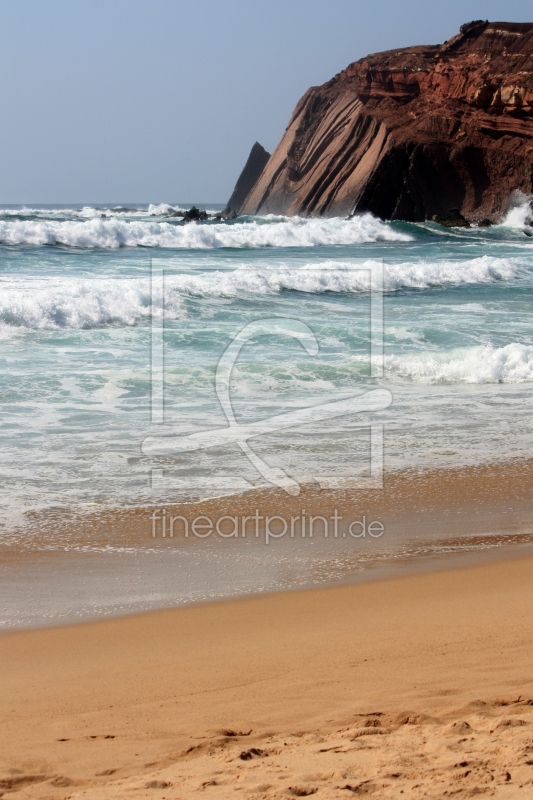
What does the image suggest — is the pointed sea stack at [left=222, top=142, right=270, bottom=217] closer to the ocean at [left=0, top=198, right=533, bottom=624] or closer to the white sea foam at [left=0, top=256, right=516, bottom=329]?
the white sea foam at [left=0, top=256, right=516, bottom=329]

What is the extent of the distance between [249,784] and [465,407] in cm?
616

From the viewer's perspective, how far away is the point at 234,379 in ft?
29.8

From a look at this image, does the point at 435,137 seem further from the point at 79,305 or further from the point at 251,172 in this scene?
the point at 79,305

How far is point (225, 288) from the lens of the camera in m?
15.2

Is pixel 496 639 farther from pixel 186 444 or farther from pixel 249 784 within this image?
pixel 186 444

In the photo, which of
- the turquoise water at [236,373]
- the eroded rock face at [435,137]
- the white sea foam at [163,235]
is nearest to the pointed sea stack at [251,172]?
the eroded rock face at [435,137]

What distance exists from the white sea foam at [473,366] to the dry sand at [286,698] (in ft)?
18.6

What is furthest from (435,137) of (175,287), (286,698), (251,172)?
(286,698)

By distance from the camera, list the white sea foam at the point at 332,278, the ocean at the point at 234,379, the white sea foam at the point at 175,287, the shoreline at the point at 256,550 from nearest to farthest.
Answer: the shoreline at the point at 256,550
the ocean at the point at 234,379
the white sea foam at the point at 175,287
the white sea foam at the point at 332,278

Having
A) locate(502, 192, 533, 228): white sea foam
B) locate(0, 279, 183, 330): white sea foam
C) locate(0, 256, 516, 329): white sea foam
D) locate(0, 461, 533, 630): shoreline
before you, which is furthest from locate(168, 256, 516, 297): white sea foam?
locate(502, 192, 533, 228): white sea foam

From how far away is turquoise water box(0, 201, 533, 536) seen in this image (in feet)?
19.6

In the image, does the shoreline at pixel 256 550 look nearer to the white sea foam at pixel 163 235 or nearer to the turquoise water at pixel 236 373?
the turquoise water at pixel 236 373

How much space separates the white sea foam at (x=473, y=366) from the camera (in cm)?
947

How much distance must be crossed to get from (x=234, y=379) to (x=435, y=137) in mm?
42765
